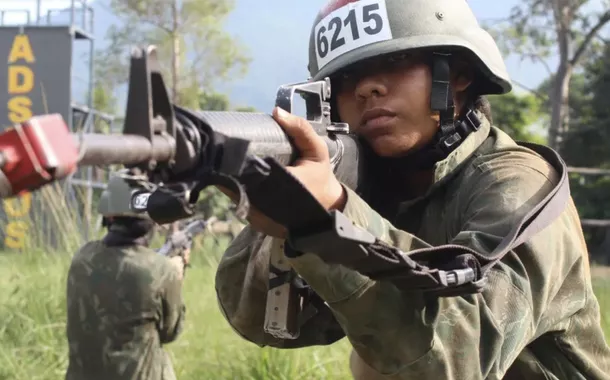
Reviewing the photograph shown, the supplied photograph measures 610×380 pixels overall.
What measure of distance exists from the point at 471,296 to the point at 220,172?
609mm

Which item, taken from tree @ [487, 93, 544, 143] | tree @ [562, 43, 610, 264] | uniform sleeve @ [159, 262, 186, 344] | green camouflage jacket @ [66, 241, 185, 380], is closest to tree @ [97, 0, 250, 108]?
tree @ [487, 93, 544, 143]

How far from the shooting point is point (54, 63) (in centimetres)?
2028

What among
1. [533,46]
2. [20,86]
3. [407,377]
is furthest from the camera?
[533,46]

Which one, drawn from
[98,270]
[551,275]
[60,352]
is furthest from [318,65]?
[60,352]

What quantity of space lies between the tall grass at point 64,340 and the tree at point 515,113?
16.3 meters

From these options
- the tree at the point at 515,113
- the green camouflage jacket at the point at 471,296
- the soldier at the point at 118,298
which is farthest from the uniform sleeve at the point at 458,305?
the tree at the point at 515,113

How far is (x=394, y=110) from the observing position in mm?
2221

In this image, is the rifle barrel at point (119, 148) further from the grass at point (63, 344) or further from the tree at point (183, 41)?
the tree at point (183, 41)

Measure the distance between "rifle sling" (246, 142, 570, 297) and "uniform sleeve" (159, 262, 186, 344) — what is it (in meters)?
3.86

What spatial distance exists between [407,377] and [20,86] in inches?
775

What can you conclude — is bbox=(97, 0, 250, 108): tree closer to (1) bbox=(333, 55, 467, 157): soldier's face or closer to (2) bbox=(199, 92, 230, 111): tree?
(2) bbox=(199, 92, 230, 111): tree

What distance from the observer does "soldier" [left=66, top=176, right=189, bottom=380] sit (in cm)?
518

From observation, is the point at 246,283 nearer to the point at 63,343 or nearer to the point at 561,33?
the point at 63,343

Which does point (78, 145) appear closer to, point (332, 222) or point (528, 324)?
point (332, 222)
